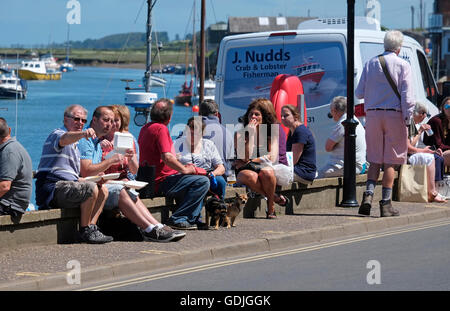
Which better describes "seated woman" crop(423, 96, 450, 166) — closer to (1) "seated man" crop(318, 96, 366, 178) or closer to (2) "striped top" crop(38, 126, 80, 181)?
(1) "seated man" crop(318, 96, 366, 178)

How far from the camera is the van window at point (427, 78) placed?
17.5 metres

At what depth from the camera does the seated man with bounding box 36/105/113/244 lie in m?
10.3

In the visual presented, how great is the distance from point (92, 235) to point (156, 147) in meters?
1.79

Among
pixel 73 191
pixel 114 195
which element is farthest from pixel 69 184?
pixel 114 195

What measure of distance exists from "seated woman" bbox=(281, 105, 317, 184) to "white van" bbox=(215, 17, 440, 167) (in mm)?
2434

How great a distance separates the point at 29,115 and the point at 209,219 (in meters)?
62.4

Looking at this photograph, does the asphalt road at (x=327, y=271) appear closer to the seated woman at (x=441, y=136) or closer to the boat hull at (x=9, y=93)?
the seated woman at (x=441, y=136)

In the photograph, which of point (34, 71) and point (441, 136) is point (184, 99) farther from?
point (441, 136)

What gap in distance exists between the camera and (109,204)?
1070 centimetres

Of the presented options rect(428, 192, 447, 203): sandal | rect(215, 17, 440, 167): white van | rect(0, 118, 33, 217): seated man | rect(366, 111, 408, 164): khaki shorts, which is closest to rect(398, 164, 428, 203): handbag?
rect(428, 192, 447, 203): sandal

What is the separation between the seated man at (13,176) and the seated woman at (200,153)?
98.9 inches

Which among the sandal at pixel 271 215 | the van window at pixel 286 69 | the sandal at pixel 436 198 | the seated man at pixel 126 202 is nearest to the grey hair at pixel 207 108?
the sandal at pixel 271 215
